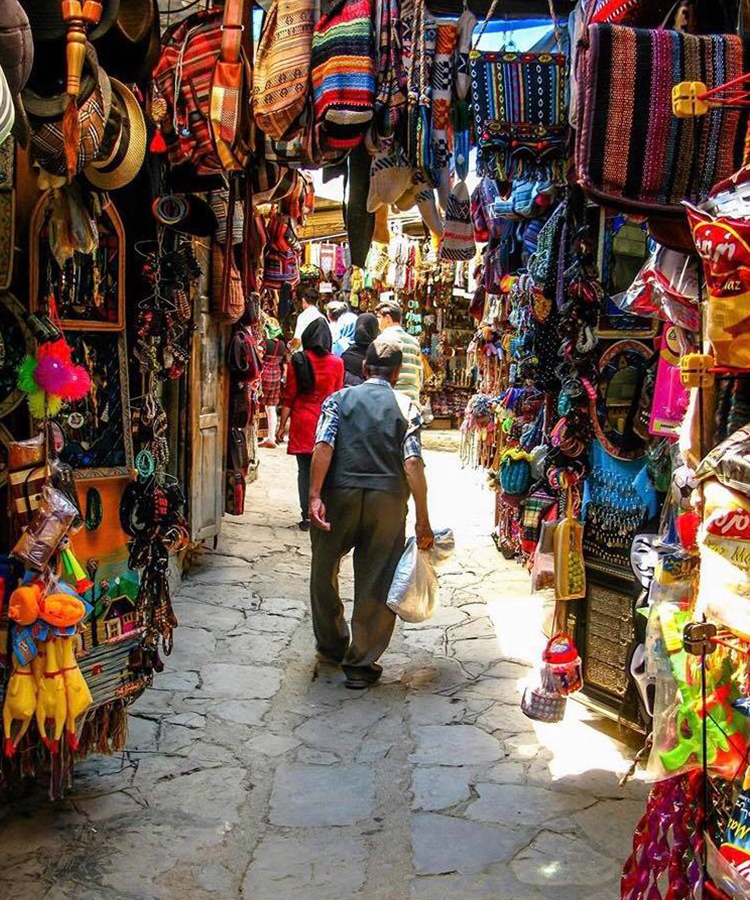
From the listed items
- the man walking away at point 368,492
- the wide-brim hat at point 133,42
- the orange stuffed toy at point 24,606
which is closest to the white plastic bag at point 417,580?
the man walking away at point 368,492

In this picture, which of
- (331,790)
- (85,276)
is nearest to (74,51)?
(85,276)

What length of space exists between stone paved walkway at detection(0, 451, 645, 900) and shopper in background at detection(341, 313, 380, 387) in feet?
8.69

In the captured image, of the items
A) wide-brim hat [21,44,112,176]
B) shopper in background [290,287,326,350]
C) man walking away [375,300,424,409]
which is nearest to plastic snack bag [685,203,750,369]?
wide-brim hat [21,44,112,176]

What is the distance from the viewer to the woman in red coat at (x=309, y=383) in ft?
25.9

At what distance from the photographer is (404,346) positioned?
7.50m

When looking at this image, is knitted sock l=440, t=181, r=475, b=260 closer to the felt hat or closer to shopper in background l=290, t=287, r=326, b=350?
the felt hat

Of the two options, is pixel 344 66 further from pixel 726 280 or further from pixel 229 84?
pixel 726 280

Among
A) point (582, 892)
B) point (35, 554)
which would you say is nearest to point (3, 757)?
point (35, 554)

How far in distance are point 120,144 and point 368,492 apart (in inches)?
95.3

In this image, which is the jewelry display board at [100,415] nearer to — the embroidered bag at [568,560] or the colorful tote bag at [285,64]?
the colorful tote bag at [285,64]

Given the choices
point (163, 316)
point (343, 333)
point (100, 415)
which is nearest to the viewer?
point (100, 415)

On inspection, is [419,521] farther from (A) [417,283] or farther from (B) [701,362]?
(A) [417,283]

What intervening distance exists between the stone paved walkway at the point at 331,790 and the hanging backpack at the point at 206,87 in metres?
2.32

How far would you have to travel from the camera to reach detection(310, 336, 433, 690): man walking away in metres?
5.17
